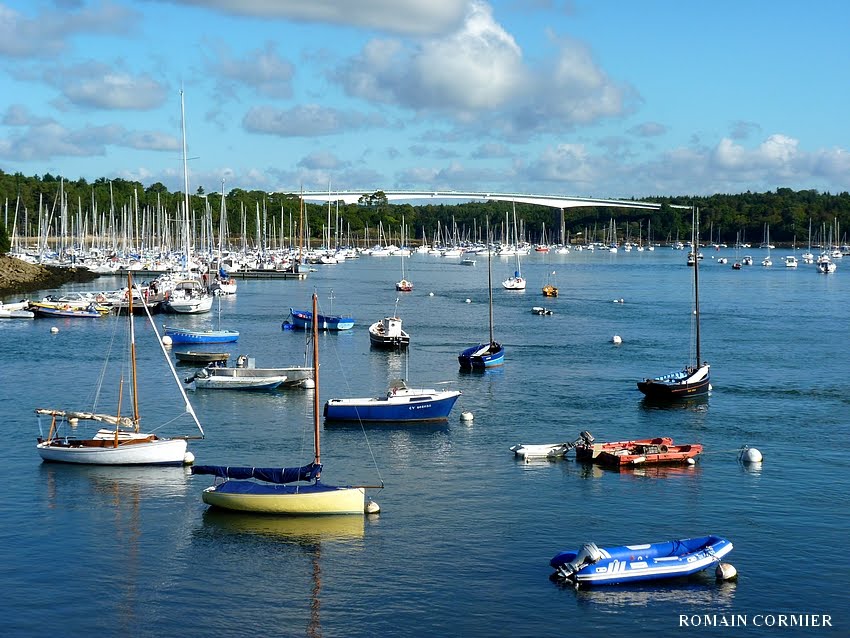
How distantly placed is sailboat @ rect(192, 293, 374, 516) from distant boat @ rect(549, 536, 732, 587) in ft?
26.3

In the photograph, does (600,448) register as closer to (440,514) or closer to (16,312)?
(440,514)

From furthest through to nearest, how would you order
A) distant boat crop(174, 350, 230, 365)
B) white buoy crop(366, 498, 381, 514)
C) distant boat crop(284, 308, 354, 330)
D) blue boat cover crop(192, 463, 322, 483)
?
distant boat crop(284, 308, 354, 330) < distant boat crop(174, 350, 230, 365) < white buoy crop(366, 498, 381, 514) < blue boat cover crop(192, 463, 322, 483)

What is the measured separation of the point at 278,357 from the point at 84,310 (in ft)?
107

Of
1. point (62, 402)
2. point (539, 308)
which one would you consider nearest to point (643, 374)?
point (62, 402)

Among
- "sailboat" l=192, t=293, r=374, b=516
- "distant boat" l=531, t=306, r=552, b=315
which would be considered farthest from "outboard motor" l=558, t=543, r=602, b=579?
"distant boat" l=531, t=306, r=552, b=315

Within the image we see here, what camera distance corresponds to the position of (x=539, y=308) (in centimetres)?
11662

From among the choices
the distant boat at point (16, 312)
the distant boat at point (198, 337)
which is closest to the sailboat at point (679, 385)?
the distant boat at point (198, 337)

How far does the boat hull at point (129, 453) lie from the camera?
43062mm

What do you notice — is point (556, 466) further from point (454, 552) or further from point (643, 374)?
point (643, 374)

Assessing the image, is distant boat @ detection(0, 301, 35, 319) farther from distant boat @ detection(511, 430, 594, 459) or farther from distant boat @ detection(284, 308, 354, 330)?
distant boat @ detection(511, 430, 594, 459)

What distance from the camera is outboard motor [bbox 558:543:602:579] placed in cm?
3131

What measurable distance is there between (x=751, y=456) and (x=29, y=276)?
117m

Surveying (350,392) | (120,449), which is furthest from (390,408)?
(120,449)

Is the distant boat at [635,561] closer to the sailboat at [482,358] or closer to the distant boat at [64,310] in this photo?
the sailboat at [482,358]
